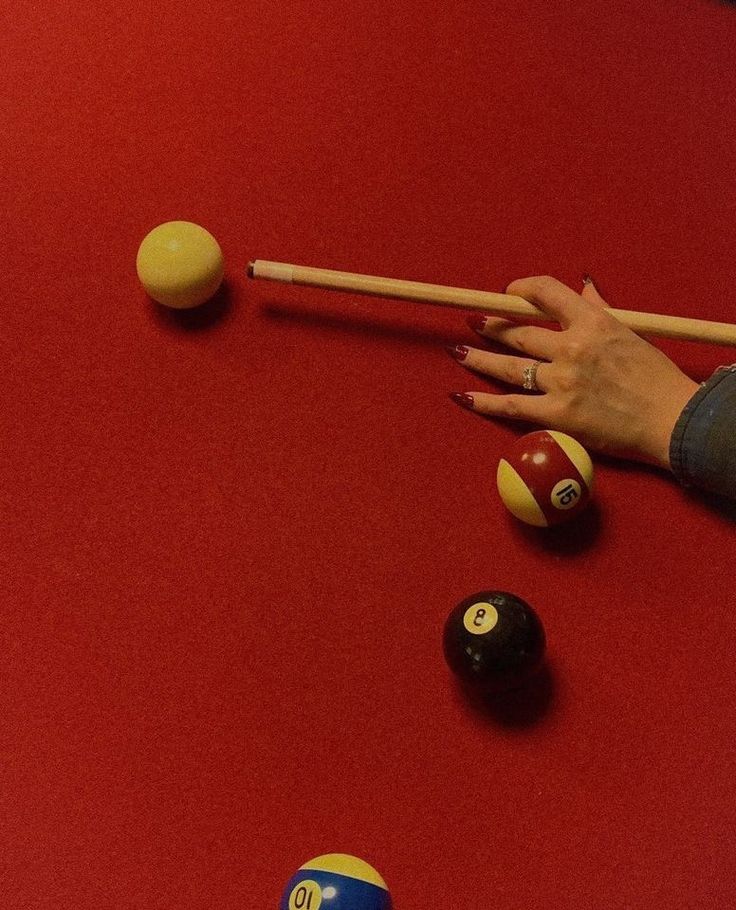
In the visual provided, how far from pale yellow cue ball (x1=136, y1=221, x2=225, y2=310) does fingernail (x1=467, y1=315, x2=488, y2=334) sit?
16.0 inches

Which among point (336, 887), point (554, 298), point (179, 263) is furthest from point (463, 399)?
point (336, 887)

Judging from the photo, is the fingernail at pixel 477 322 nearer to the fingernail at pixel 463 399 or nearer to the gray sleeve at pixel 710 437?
the fingernail at pixel 463 399

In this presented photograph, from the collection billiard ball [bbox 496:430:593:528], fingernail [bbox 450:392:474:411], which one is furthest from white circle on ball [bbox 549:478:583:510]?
fingernail [bbox 450:392:474:411]

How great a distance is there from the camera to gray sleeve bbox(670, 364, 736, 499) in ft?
4.02

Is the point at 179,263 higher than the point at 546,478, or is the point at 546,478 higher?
the point at 179,263

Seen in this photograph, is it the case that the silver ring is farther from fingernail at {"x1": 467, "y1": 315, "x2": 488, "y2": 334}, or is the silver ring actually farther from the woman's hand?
fingernail at {"x1": 467, "y1": 315, "x2": 488, "y2": 334}

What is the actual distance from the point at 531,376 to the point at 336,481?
33 centimetres

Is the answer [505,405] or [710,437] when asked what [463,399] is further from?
[710,437]

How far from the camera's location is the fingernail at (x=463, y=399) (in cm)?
140

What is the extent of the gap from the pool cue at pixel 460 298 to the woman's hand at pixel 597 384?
1.5 inches

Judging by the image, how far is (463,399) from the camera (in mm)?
1406

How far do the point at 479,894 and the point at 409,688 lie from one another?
270 mm

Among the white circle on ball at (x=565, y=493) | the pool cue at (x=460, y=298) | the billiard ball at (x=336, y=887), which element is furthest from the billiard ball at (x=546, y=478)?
the billiard ball at (x=336, y=887)

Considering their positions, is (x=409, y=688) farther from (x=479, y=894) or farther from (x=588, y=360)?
(x=588, y=360)
